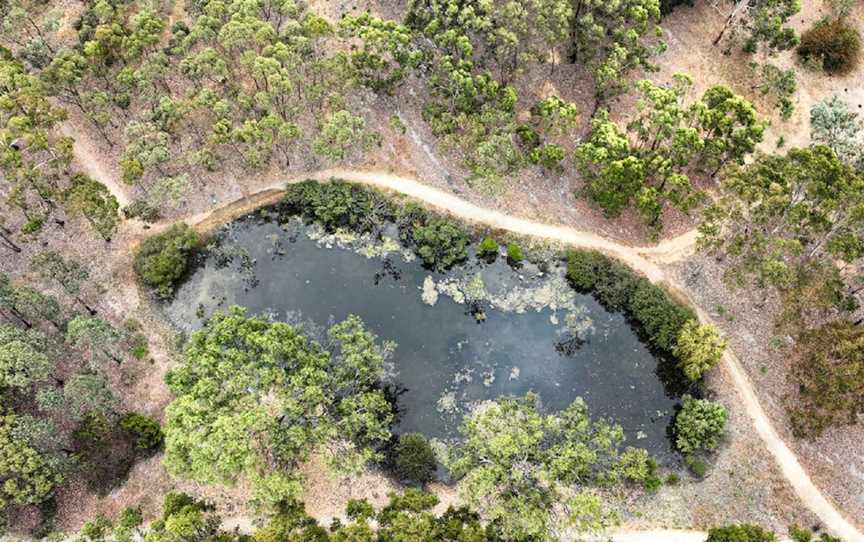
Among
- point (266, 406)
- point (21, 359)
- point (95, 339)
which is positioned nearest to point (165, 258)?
point (95, 339)

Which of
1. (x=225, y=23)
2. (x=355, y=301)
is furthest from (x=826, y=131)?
(x=225, y=23)

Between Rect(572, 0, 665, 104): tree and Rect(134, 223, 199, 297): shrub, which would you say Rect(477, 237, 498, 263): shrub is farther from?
Rect(134, 223, 199, 297): shrub

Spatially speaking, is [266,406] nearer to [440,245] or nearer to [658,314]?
[440,245]

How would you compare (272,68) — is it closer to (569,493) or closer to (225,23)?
(225,23)

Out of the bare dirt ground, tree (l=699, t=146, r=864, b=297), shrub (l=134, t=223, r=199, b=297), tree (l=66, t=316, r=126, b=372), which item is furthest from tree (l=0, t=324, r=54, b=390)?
tree (l=699, t=146, r=864, b=297)

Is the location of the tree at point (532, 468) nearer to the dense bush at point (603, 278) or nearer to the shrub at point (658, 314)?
the shrub at point (658, 314)
